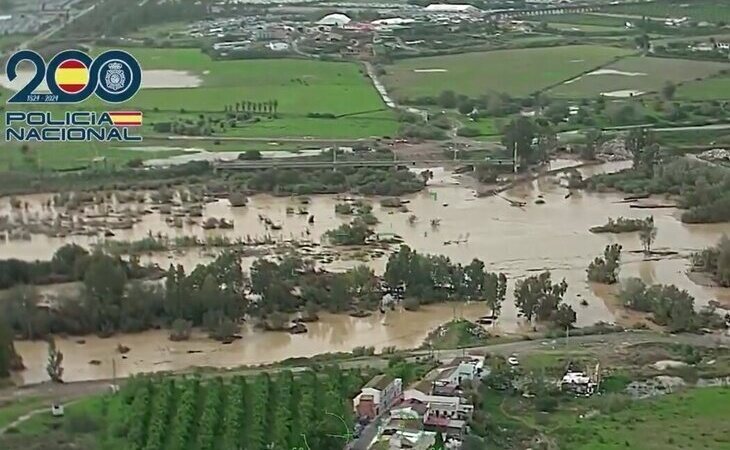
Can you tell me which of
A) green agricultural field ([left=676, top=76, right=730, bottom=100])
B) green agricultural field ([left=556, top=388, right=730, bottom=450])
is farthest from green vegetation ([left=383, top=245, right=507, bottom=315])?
green agricultural field ([left=676, top=76, right=730, bottom=100])

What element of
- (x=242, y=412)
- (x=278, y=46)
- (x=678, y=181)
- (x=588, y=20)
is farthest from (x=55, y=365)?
(x=588, y=20)

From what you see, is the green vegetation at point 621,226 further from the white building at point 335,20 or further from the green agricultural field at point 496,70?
the white building at point 335,20

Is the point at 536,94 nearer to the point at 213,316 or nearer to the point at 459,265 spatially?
the point at 459,265

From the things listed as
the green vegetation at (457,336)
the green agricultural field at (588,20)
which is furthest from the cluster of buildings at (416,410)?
the green agricultural field at (588,20)

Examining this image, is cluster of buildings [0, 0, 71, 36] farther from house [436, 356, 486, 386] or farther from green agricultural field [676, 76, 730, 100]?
green agricultural field [676, 76, 730, 100]

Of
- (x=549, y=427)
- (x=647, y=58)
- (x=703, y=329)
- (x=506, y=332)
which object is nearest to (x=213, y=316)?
(x=506, y=332)

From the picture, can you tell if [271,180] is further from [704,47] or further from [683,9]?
[683,9]

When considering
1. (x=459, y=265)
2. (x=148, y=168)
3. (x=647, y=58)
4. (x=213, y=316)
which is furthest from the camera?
(x=647, y=58)
